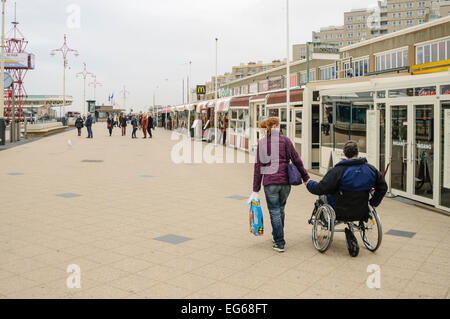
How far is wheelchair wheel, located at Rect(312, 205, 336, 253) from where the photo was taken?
18.7 ft

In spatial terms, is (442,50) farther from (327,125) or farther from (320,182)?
(320,182)

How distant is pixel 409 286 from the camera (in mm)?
4703

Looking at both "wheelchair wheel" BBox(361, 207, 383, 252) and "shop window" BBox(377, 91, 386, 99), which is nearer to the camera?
"wheelchair wheel" BBox(361, 207, 383, 252)

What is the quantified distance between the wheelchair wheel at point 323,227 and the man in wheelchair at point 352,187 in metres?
0.10

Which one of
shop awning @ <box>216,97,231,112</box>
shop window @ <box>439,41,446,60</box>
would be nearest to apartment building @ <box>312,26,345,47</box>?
shop window @ <box>439,41,446,60</box>

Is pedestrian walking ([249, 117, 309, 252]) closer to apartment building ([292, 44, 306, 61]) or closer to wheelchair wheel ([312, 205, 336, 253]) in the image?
wheelchair wheel ([312, 205, 336, 253])

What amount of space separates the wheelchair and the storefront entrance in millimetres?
3421

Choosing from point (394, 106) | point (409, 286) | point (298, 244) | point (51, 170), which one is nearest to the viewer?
point (409, 286)

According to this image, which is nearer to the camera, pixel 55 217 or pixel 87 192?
pixel 55 217
